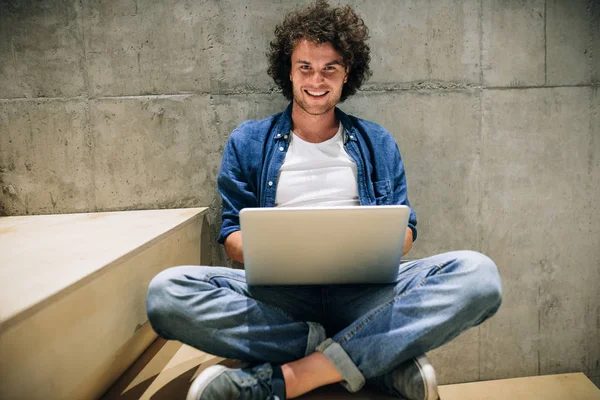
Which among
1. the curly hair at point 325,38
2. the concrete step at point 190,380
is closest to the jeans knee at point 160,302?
the concrete step at point 190,380

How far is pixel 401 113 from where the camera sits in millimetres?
1840

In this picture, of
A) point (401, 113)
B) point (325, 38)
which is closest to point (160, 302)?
point (325, 38)

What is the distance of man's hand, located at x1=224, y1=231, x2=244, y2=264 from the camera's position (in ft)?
4.26

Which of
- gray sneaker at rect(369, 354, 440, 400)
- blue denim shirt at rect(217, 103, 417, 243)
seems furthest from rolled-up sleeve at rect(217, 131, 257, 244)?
gray sneaker at rect(369, 354, 440, 400)

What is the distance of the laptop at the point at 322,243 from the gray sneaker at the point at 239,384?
245 mm

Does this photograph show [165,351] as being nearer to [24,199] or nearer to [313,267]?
[313,267]

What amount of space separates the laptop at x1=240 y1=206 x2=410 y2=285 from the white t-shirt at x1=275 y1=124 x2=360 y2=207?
0.47m

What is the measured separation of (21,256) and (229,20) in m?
1.32

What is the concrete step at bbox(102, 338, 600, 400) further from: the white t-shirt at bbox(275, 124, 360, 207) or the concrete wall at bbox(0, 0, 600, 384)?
the white t-shirt at bbox(275, 124, 360, 207)

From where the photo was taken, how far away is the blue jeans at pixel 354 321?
1020 mm

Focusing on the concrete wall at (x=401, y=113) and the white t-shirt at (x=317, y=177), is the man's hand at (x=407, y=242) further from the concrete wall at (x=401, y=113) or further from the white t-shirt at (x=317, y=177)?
the concrete wall at (x=401, y=113)

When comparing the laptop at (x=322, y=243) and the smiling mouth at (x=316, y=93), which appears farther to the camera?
the smiling mouth at (x=316, y=93)

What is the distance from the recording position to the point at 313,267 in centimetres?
97

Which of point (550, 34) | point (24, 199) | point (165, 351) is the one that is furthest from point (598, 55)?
point (24, 199)
